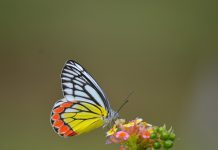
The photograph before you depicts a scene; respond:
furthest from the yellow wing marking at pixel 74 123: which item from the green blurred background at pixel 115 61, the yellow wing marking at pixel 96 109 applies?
the green blurred background at pixel 115 61

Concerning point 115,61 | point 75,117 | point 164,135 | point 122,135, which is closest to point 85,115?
point 75,117

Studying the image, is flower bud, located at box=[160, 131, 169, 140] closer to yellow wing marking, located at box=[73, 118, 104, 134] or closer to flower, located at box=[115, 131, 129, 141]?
flower, located at box=[115, 131, 129, 141]

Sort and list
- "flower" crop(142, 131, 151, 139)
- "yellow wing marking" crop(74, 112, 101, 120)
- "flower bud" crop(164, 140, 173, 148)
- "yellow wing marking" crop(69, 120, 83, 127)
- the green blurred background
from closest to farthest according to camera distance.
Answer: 1. "flower bud" crop(164, 140, 173, 148)
2. "flower" crop(142, 131, 151, 139)
3. "yellow wing marking" crop(69, 120, 83, 127)
4. "yellow wing marking" crop(74, 112, 101, 120)
5. the green blurred background

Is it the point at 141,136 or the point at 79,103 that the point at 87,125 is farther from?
the point at 141,136

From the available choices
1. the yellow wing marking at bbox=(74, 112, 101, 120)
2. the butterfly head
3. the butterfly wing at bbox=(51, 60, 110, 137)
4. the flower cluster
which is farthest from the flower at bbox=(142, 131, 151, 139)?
the yellow wing marking at bbox=(74, 112, 101, 120)

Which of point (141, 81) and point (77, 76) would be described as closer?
point (77, 76)
